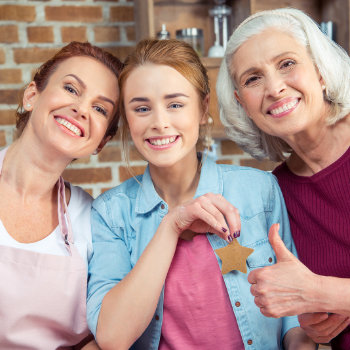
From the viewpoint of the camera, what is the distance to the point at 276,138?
58.8 inches

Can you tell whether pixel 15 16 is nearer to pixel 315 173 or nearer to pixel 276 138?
pixel 276 138

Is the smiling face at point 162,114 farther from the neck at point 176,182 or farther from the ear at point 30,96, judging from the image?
the ear at point 30,96

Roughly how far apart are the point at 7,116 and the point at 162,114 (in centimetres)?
114

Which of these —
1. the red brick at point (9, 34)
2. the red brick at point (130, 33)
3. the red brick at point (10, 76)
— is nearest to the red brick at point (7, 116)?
the red brick at point (10, 76)

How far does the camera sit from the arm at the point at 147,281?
3.73 feet

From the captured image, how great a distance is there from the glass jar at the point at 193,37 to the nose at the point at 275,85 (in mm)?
843

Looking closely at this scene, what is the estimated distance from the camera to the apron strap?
1.30m

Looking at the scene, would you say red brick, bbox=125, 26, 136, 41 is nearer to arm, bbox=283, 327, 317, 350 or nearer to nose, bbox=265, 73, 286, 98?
nose, bbox=265, 73, 286, 98

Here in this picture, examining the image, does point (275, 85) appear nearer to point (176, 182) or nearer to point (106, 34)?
point (176, 182)

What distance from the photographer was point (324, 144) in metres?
1.36

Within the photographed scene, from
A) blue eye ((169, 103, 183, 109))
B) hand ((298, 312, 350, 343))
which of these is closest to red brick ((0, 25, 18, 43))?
blue eye ((169, 103, 183, 109))

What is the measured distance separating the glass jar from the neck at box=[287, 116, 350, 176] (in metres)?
0.85

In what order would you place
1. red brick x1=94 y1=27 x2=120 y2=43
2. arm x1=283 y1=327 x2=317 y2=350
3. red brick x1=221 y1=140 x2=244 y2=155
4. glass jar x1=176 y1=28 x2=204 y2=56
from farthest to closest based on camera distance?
1. red brick x1=221 y1=140 x2=244 y2=155
2. red brick x1=94 y1=27 x2=120 y2=43
3. glass jar x1=176 y1=28 x2=204 y2=56
4. arm x1=283 y1=327 x2=317 y2=350

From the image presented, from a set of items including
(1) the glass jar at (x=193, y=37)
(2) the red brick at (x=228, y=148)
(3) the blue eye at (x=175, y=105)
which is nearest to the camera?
(3) the blue eye at (x=175, y=105)
